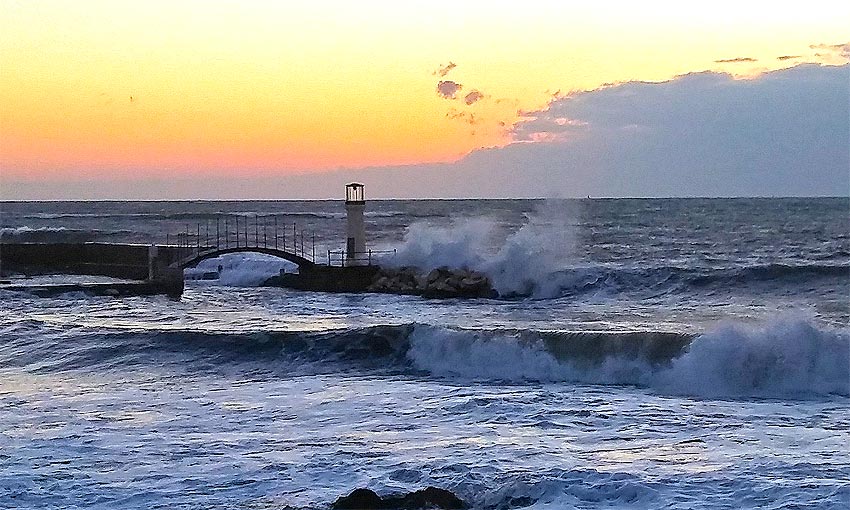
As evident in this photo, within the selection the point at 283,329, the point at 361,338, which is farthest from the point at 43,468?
the point at 283,329

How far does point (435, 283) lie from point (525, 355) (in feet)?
39.7

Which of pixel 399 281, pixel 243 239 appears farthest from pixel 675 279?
pixel 243 239

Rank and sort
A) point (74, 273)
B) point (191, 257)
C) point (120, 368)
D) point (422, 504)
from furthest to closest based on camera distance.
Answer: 1. point (74, 273)
2. point (191, 257)
3. point (120, 368)
4. point (422, 504)

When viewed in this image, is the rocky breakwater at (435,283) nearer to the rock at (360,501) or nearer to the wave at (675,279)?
the wave at (675,279)

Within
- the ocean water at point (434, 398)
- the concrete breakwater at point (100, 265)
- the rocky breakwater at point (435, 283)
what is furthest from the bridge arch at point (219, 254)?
the rocky breakwater at point (435, 283)

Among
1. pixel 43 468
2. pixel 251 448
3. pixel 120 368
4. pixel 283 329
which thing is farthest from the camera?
pixel 283 329

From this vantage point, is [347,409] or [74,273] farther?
[74,273]

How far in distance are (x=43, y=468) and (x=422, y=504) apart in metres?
4.37

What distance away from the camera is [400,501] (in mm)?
9055

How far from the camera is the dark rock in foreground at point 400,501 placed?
8.96 metres

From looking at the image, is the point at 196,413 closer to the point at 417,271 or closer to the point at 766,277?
the point at 417,271

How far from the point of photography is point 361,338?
65.2 feet

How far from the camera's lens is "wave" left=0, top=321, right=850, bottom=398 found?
53.2ft

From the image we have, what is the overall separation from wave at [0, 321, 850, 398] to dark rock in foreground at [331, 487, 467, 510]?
735cm
